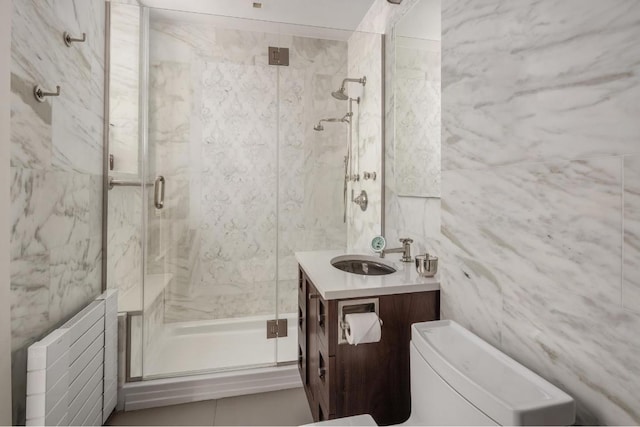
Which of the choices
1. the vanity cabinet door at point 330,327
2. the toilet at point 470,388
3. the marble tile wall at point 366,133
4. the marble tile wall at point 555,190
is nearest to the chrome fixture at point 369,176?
the marble tile wall at point 366,133

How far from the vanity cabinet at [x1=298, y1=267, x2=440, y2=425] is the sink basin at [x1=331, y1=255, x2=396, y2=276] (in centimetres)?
36

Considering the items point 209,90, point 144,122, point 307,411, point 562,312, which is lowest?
point 307,411

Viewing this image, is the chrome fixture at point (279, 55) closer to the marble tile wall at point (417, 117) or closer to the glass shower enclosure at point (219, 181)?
the glass shower enclosure at point (219, 181)

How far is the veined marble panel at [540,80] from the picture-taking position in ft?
2.24

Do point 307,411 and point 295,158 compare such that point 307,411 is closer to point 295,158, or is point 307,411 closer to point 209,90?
point 295,158

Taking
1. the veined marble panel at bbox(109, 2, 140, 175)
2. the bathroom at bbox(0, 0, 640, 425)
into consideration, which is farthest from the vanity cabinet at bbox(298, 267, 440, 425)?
the veined marble panel at bbox(109, 2, 140, 175)

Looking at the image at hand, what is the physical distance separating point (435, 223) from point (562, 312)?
752 mm

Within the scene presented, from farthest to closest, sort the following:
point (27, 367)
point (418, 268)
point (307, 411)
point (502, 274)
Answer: point (307, 411)
point (418, 268)
point (27, 367)
point (502, 274)

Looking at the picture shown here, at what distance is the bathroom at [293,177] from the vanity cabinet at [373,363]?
172 millimetres

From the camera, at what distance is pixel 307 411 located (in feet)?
6.10

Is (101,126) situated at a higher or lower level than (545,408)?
higher

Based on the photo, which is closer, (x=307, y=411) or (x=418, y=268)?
(x=418, y=268)

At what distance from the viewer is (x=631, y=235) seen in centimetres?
67

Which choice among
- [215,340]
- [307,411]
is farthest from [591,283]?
[215,340]
